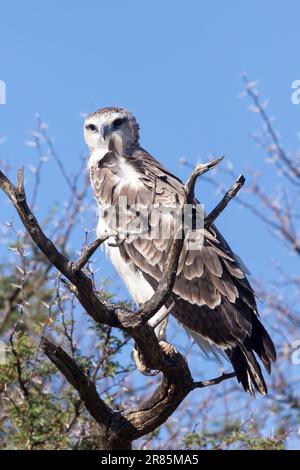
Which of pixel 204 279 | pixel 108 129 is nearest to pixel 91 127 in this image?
pixel 108 129

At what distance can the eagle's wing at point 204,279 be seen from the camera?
764 centimetres

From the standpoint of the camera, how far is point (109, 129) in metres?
8.97

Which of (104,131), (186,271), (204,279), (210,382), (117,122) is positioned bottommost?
(210,382)

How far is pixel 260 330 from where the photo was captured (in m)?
7.64

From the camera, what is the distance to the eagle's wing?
7.64 metres

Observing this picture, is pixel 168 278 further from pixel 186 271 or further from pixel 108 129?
pixel 108 129

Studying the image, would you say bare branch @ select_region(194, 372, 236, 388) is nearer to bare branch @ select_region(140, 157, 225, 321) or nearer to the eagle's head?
bare branch @ select_region(140, 157, 225, 321)

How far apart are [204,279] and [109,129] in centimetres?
184

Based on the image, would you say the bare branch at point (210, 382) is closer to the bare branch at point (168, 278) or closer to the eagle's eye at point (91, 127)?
the bare branch at point (168, 278)

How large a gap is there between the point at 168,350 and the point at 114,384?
1883 mm

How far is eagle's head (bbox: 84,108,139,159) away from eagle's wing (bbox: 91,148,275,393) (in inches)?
27.7

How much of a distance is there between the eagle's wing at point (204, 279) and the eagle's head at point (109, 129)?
70 cm

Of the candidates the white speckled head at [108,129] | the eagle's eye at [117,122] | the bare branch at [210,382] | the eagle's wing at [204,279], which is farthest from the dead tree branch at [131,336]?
the eagle's eye at [117,122]

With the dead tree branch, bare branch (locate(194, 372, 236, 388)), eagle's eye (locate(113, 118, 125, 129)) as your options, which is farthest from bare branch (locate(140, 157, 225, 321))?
eagle's eye (locate(113, 118, 125, 129))
